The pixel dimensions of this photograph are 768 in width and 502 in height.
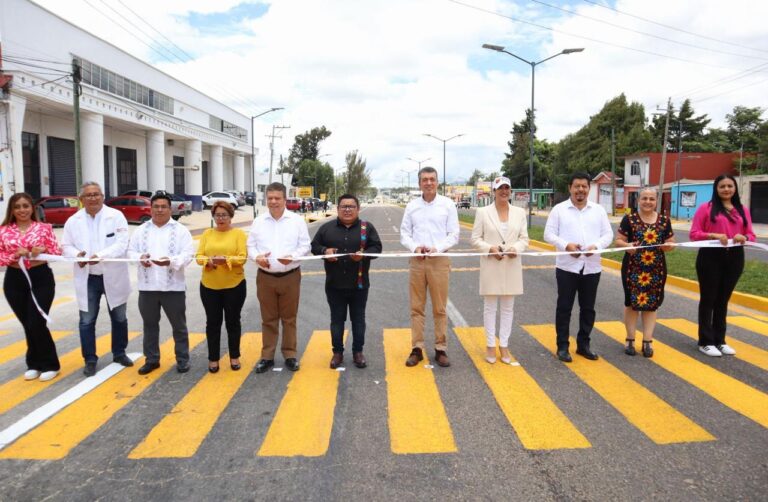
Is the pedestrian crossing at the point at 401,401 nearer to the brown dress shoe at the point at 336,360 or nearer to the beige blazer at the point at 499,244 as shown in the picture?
the brown dress shoe at the point at 336,360

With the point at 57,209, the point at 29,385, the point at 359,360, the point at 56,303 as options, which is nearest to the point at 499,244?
the point at 359,360

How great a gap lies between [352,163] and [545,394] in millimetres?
97812

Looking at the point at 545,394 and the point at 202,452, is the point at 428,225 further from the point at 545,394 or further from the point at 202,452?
the point at 202,452

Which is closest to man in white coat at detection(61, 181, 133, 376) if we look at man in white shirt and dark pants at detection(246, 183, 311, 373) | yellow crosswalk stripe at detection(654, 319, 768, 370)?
man in white shirt and dark pants at detection(246, 183, 311, 373)

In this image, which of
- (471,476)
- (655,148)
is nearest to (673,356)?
(471,476)

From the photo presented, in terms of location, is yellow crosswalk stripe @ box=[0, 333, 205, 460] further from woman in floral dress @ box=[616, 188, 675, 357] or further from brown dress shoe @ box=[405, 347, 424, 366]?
woman in floral dress @ box=[616, 188, 675, 357]

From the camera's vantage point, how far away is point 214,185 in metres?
53.9

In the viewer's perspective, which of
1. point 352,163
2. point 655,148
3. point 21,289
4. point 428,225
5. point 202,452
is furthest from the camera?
point 352,163

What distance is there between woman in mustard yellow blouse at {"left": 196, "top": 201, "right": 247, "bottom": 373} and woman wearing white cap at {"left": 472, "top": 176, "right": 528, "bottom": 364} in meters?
2.42

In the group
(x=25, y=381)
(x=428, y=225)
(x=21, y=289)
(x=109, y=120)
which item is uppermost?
(x=109, y=120)

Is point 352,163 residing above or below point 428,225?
above

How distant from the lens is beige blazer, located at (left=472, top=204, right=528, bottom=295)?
216 inches

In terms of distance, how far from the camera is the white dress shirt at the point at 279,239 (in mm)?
5320

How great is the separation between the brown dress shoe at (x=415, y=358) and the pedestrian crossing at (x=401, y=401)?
9 cm
